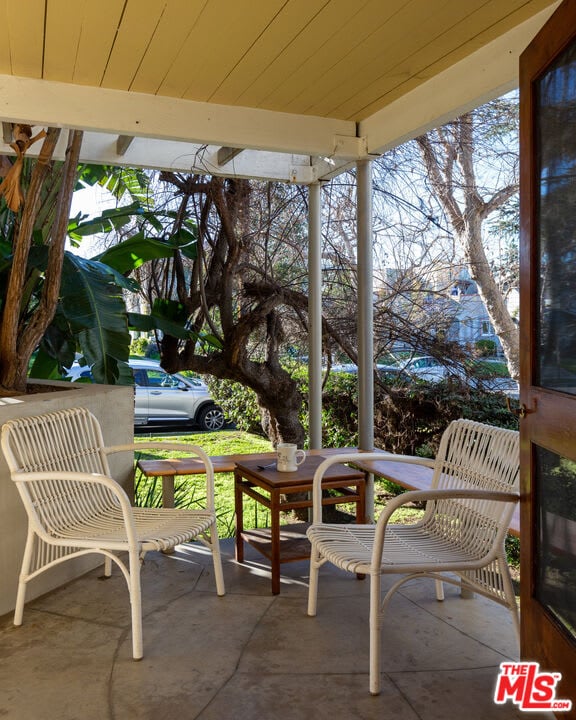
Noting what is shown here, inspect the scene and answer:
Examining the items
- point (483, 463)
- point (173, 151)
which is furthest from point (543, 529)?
point (173, 151)

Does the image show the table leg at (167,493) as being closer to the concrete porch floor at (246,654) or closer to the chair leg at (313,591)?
the concrete porch floor at (246,654)

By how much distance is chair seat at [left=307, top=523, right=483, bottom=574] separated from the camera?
93.8 inches

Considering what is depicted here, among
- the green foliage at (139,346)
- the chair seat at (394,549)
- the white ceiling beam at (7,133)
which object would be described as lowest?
the chair seat at (394,549)

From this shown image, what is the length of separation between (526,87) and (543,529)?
1393 mm

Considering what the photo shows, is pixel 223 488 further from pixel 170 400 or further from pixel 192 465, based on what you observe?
pixel 192 465

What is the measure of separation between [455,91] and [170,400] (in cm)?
631

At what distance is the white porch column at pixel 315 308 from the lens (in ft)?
15.1

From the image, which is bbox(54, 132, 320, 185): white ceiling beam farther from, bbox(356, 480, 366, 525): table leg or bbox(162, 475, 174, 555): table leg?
bbox(356, 480, 366, 525): table leg

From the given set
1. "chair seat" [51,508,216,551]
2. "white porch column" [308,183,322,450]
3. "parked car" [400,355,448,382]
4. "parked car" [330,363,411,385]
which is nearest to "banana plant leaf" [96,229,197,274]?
"white porch column" [308,183,322,450]

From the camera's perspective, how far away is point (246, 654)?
257 cm

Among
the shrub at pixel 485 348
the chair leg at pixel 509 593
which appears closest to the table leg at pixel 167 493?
the chair leg at pixel 509 593

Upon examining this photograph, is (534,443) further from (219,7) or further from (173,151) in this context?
(173,151)

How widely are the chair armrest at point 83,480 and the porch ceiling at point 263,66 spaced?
1.63 m

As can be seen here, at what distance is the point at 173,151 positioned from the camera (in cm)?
448
